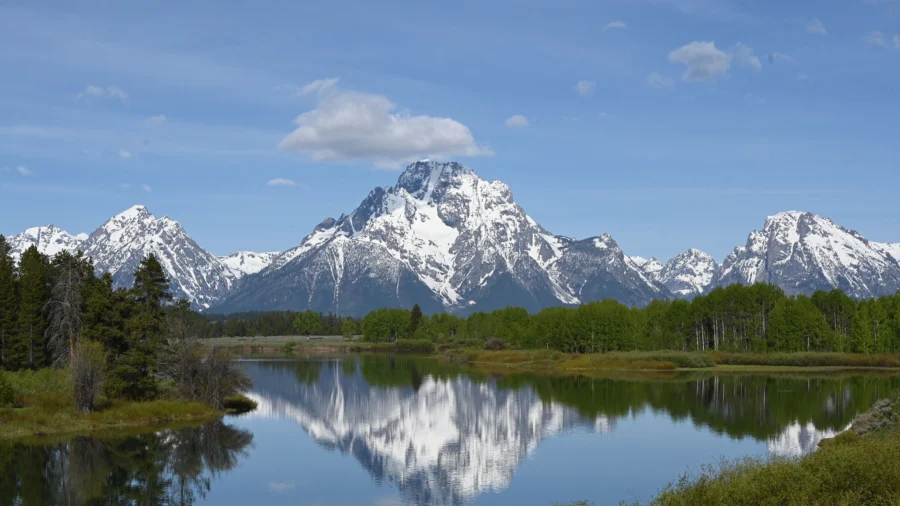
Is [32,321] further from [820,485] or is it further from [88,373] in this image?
[820,485]

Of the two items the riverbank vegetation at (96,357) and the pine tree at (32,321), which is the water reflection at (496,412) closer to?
the riverbank vegetation at (96,357)

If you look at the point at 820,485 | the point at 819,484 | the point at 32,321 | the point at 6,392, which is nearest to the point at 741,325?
the point at 32,321

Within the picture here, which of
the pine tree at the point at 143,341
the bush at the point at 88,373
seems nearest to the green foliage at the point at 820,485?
the bush at the point at 88,373

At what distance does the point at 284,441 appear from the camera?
230ft

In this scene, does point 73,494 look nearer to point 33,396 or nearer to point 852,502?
point 33,396

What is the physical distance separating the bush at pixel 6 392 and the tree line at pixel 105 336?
5.02 m

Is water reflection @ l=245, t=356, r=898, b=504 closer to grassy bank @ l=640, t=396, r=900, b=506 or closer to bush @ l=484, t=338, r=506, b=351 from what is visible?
grassy bank @ l=640, t=396, r=900, b=506

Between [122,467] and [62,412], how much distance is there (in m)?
17.2

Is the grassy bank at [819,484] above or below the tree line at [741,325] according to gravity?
below

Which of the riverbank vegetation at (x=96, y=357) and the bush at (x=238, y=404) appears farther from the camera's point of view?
the bush at (x=238, y=404)

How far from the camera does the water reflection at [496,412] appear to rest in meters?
59.0

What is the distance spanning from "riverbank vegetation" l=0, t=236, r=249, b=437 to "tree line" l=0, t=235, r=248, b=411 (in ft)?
0.30

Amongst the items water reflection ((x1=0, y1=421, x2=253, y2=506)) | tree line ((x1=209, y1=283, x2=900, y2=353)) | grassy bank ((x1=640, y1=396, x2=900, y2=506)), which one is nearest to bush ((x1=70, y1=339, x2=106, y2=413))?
water reflection ((x1=0, y1=421, x2=253, y2=506))

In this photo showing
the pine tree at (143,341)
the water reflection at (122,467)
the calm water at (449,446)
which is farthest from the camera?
the pine tree at (143,341)
